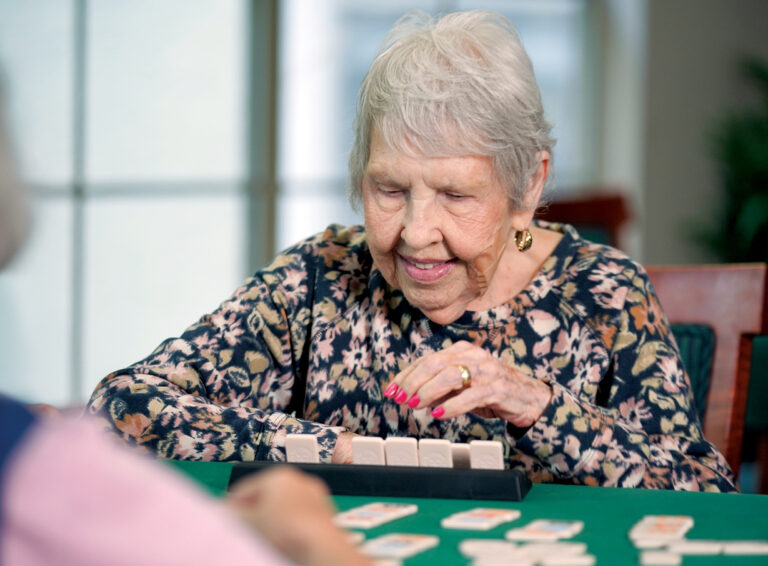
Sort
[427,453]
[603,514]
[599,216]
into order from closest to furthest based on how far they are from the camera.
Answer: [603,514] → [427,453] → [599,216]

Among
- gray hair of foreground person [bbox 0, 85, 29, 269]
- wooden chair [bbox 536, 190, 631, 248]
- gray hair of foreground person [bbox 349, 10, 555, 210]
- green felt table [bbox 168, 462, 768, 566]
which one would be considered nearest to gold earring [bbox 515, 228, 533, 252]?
gray hair of foreground person [bbox 349, 10, 555, 210]

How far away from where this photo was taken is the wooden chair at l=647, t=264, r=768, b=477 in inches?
80.3

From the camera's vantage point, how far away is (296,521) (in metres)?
0.70

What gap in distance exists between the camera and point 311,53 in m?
6.39

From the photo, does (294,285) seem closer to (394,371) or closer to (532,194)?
(394,371)

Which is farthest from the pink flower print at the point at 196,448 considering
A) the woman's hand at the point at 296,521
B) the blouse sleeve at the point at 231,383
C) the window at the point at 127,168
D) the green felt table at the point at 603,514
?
the window at the point at 127,168

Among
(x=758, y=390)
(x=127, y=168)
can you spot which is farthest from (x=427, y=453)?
(x=127, y=168)

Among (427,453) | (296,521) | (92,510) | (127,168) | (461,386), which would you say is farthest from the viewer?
(127,168)

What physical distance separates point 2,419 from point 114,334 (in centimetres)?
557

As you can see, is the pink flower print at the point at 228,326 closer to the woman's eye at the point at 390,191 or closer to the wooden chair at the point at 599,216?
the woman's eye at the point at 390,191

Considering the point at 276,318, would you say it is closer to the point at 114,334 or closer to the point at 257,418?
the point at 257,418

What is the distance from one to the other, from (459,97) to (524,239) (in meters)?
0.37

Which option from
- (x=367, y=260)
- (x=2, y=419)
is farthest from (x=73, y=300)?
(x=2, y=419)

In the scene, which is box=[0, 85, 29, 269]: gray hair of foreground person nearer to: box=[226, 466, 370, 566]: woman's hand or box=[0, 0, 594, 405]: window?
box=[226, 466, 370, 566]: woman's hand
